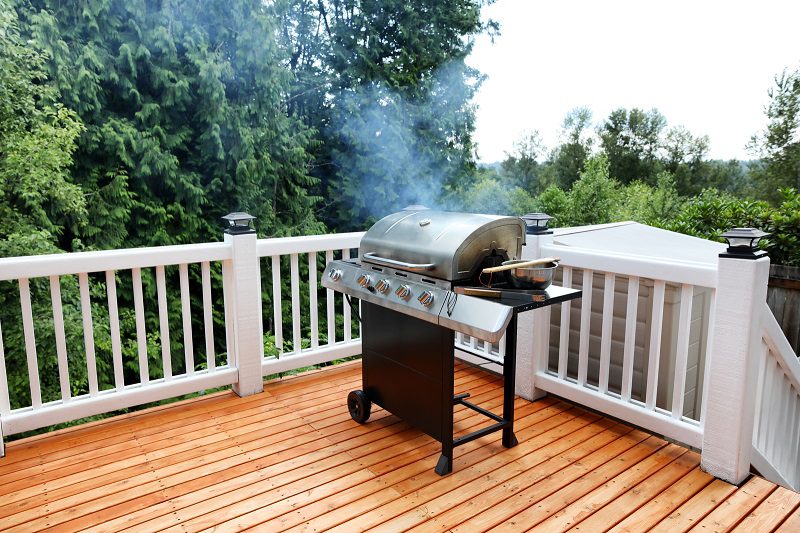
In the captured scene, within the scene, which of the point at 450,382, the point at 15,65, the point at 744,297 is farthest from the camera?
the point at 15,65

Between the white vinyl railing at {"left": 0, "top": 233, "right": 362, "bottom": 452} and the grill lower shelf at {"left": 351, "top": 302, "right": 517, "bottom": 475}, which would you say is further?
the white vinyl railing at {"left": 0, "top": 233, "right": 362, "bottom": 452}

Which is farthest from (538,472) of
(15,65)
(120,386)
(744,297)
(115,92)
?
(115,92)

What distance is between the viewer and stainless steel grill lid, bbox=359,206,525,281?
2355 millimetres

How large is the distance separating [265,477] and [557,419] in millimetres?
1594

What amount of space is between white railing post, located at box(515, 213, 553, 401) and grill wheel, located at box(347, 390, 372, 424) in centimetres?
96

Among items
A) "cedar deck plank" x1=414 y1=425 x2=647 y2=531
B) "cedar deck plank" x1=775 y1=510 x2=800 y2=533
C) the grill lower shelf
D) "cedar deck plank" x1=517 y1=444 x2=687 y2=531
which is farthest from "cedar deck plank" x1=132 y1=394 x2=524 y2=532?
"cedar deck plank" x1=775 y1=510 x2=800 y2=533

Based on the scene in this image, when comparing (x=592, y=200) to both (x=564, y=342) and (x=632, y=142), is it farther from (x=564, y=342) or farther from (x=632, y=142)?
(x=564, y=342)

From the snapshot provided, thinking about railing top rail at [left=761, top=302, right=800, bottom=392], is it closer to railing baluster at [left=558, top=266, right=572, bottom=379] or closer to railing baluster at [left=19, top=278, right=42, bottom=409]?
railing baluster at [left=558, top=266, right=572, bottom=379]

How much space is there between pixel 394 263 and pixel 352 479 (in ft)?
3.24

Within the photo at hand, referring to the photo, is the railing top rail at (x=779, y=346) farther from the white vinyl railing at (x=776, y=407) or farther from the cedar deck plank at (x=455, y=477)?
the cedar deck plank at (x=455, y=477)

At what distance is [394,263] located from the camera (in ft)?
8.50

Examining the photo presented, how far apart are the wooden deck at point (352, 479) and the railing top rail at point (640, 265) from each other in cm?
86

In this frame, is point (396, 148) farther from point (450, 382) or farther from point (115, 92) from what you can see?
point (450, 382)

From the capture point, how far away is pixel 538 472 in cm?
259
